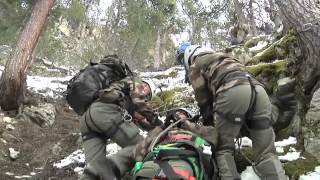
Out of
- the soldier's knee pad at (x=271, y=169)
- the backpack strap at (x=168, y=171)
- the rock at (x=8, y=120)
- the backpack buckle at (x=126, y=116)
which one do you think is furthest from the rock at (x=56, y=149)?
the backpack strap at (x=168, y=171)

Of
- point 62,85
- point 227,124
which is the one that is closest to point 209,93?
point 227,124

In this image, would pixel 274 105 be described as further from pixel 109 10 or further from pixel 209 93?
pixel 109 10

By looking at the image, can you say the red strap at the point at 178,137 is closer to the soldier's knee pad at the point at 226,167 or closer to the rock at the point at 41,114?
the soldier's knee pad at the point at 226,167

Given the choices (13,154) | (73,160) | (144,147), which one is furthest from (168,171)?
(13,154)

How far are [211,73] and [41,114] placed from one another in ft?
27.1

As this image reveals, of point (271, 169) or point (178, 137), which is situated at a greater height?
point (178, 137)

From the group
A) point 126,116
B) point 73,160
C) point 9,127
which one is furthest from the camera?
point 9,127

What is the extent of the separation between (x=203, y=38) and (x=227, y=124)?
28572mm

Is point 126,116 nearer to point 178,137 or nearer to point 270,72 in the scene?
point 178,137

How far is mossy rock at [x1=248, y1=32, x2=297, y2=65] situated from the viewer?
7375 mm

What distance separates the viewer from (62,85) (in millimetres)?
18266

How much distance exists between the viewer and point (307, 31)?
5918 mm

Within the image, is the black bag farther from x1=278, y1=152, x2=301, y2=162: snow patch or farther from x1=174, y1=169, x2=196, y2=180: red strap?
x1=278, y1=152, x2=301, y2=162: snow patch

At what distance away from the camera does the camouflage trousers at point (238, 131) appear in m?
4.57
